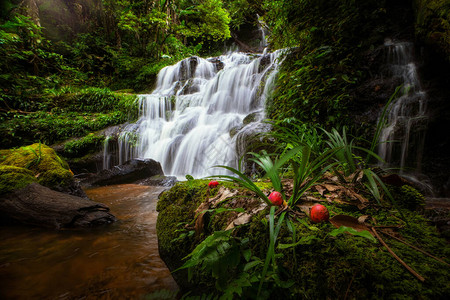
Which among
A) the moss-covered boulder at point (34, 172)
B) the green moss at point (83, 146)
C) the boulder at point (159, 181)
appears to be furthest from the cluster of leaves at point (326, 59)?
the green moss at point (83, 146)

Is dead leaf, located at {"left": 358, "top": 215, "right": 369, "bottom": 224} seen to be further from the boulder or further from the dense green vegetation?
the dense green vegetation

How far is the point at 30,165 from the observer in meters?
3.80

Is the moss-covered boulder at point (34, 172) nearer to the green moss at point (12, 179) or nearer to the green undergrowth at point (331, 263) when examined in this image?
the green moss at point (12, 179)

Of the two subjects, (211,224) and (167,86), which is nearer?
(211,224)

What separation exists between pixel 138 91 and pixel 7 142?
7843mm

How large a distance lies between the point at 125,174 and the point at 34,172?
2427 millimetres

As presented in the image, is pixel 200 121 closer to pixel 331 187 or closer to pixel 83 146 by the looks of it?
pixel 83 146

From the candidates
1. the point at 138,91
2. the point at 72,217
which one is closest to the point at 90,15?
the point at 138,91

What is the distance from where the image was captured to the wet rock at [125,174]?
5.83 meters

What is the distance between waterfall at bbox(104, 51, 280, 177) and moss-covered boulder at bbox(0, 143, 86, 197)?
331 centimetres

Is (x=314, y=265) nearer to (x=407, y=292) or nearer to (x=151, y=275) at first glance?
(x=407, y=292)

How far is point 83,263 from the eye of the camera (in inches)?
75.1

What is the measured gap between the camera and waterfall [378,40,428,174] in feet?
11.4

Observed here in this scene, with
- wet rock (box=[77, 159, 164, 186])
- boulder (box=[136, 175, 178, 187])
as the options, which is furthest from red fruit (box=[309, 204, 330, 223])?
wet rock (box=[77, 159, 164, 186])
